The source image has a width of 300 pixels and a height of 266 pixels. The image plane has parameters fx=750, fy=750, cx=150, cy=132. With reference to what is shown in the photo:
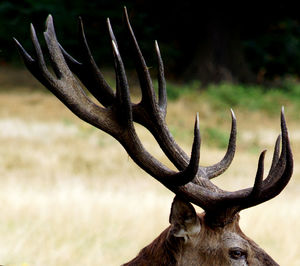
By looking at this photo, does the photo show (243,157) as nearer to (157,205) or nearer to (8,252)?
(157,205)

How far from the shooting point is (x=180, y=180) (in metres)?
3.74

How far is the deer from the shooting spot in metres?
3.73

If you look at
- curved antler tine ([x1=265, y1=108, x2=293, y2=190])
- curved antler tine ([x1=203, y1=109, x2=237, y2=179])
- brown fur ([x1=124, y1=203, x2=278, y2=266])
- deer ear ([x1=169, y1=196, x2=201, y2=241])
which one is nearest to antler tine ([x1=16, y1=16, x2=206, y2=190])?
deer ear ([x1=169, y1=196, x2=201, y2=241])

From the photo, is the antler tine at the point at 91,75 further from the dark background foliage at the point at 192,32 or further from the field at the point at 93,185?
the dark background foliage at the point at 192,32

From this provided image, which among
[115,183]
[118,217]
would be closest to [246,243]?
[118,217]

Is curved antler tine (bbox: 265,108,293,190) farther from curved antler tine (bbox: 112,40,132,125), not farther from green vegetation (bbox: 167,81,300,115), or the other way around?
green vegetation (bbox: 167,81,300,115)

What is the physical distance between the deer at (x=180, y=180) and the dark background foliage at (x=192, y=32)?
16.4m

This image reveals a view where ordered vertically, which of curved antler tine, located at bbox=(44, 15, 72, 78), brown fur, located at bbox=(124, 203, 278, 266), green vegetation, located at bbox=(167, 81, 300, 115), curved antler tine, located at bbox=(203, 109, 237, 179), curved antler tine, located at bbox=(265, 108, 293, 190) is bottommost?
green vegetation, located at bbox=(167, 81, 300, 115)

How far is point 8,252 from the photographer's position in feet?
20.4

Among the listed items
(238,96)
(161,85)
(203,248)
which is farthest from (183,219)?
(238,96)

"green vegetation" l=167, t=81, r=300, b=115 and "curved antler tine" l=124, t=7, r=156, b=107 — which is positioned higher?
"curved antler tine" l=124, t=7, r=156, b=107

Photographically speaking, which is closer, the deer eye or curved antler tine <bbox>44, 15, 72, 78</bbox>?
the deer eye

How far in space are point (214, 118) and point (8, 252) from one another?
547 inches

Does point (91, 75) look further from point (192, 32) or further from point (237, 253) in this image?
point (192, 32)
